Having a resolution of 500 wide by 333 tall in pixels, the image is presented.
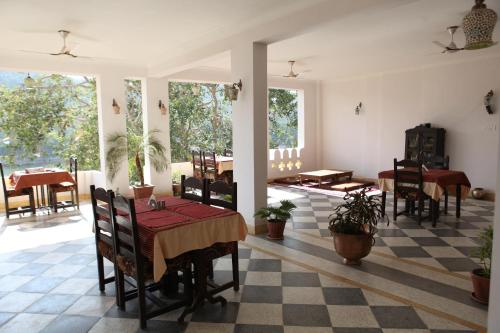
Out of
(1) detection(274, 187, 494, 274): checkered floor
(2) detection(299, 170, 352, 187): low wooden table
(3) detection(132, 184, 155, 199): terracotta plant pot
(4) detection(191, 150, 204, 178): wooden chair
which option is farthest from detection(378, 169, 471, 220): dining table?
(3) detection(132, 184, 155, 199): terracotta plant pot

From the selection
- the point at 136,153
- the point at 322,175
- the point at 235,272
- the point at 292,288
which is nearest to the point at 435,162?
the point at 322,175

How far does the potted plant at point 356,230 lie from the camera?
3654 mm

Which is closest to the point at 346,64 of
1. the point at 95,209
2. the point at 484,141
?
the point at 484,141

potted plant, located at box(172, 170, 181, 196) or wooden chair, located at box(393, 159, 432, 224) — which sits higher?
wooden chair, located at box(393, 159, 432, 224)

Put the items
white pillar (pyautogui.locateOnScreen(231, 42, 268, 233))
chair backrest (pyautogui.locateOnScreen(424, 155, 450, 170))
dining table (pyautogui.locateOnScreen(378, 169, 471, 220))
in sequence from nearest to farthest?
white pillar (pyautogui.locateOnScreen(231, 42, 268, 233)) → dining table (pyautogui.locateOnScreen(378, 169, 471, 220)) → chair backrest (pyautogui.locateOnScreen(424, 155, 450, 170))

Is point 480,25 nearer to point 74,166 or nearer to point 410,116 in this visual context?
point 410,116

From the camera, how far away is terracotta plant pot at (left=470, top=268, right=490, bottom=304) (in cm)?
288

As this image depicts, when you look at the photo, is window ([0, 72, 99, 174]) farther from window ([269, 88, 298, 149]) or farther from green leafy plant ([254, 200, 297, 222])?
green leafy plant ([254, 200, 297, 222])

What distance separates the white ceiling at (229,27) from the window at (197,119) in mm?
4002

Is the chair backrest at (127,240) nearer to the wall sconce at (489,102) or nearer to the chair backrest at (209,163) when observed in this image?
the chair backrest at (209,163)

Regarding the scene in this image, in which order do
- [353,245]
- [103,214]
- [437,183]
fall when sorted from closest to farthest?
[103,214]
[353,245]
[437,183]

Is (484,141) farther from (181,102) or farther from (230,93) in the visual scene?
(181,102)

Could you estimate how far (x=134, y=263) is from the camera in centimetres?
265

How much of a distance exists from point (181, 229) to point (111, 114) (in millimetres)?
5163
